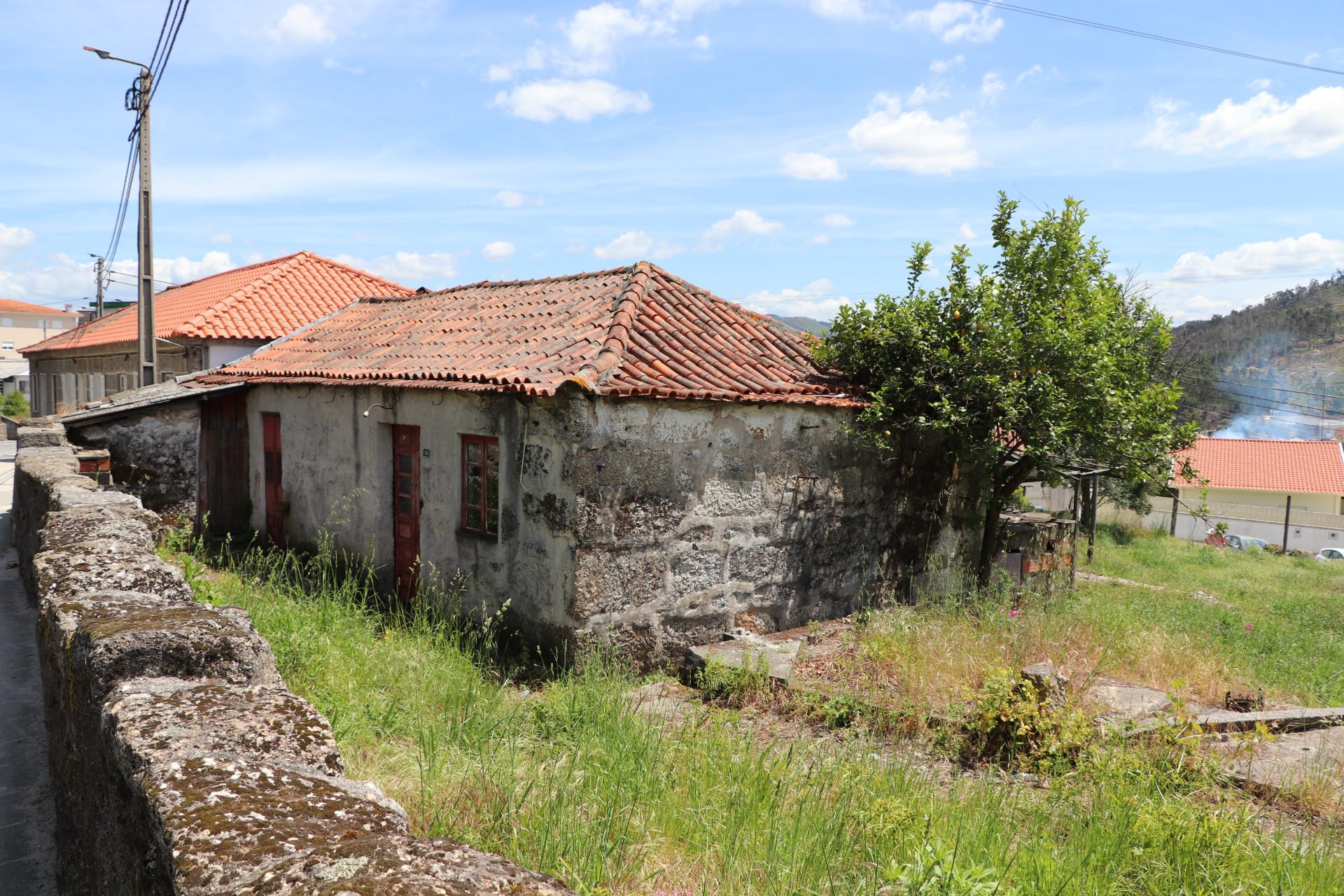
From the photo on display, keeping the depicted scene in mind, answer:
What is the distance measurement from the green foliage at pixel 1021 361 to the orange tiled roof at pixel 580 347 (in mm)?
678

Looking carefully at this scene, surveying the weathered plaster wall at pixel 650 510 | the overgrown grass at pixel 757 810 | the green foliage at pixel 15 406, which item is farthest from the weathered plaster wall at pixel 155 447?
the green foliage at pixel 15 406

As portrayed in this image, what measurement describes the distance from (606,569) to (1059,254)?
18.9 ft

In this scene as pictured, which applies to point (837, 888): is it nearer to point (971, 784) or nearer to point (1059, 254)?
point (971, 784)

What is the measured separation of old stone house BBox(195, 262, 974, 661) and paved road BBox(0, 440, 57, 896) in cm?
317

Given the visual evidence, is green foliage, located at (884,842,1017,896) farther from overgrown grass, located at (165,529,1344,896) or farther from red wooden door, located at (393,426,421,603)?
red wooden door, located at (393,426,421,603)

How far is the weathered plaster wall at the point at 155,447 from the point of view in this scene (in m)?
11.1

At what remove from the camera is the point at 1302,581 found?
56.4 feet

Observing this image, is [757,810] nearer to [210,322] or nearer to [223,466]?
[223,466]

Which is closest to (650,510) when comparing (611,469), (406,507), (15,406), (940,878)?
(611,469)

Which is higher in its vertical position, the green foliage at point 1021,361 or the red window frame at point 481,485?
the green foliage at point 1021,361

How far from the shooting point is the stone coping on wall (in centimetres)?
155

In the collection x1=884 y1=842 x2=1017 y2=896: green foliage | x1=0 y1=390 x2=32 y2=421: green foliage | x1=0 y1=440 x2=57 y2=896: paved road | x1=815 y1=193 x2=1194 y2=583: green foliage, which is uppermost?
x1=815 y1=193 x2=1194 y2=583: green foliage

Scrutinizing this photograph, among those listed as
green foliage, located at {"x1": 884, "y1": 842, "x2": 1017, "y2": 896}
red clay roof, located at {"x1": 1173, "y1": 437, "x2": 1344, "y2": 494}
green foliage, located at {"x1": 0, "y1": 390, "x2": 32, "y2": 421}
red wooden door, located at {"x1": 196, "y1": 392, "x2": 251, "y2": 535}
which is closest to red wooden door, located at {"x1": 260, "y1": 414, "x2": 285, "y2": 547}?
red wooden door, located at {"x1": 196, "y1": 392, "x2": 251, "y2": 535}

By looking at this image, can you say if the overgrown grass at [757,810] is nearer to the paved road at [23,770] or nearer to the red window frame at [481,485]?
the paved road at [23,770]
